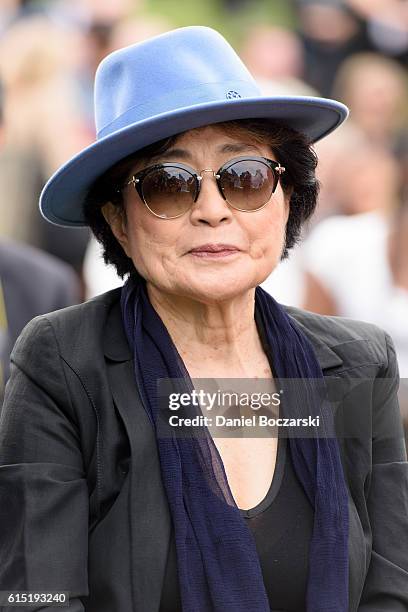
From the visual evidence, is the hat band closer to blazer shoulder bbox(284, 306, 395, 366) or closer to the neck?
the neck

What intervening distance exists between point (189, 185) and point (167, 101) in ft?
0.64

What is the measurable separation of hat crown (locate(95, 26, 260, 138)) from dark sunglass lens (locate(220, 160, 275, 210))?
16cm

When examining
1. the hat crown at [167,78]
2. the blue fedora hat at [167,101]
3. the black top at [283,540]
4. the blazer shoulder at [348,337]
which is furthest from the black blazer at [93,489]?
the hat crown at [167,78]

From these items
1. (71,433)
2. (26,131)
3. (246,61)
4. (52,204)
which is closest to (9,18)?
(26,131)

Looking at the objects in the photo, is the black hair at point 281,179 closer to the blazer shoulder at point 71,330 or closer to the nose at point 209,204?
the nose at point 209,204

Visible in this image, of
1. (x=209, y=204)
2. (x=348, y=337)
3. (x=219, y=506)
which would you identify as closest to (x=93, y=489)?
(x=219, y=506)

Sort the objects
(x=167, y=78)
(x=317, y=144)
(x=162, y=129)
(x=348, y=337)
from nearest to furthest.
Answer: (x=162, y=129)
(x=167, y=78)
(x=348, y=337)
(x=317, y=144)

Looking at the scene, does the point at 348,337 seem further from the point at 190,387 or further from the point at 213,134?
the point at 213,134

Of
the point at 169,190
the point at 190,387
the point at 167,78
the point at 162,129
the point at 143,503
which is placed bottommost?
the point at 143,503

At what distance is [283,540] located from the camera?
95.2 inches

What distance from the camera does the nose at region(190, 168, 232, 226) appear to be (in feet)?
8.23

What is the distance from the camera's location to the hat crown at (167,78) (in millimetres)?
2510

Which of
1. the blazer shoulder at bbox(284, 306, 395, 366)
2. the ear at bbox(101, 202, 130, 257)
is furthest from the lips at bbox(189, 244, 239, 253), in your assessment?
the blazer shoulder at bbox(284, 306, 395, 366)

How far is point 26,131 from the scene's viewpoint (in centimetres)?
599
